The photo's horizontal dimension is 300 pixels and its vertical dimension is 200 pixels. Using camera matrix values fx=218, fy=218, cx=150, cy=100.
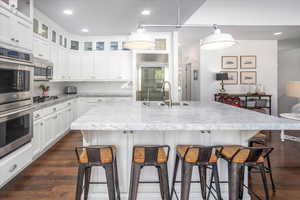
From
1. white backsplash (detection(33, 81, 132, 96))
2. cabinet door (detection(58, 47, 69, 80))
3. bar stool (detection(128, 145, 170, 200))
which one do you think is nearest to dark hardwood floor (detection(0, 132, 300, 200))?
bar stool (detection(128, 145, 170, 200))

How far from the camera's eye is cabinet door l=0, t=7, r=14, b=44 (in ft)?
7.33

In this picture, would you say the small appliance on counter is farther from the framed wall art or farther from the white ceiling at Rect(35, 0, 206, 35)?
the framed wall art

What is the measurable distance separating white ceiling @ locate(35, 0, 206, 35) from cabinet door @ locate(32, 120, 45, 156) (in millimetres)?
1931

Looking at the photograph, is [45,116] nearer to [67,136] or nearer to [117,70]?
[67,136]

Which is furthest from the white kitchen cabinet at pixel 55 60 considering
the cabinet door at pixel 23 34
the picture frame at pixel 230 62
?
the picture frame at pixel 230 62

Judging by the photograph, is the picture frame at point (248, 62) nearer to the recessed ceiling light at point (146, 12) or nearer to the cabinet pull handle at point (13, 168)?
the recessed ceiling light at point (146, 12)

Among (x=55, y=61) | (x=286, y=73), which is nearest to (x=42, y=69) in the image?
(x=55, y=61)

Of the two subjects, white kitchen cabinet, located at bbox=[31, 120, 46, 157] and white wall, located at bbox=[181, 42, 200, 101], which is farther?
white wall, located at bbox=[181, 42, 200, 101]

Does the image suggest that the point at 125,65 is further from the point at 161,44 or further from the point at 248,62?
the point at 248,62

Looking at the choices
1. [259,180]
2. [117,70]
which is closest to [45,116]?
[117,70]

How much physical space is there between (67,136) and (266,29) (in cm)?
535

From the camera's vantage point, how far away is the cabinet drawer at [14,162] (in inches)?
89.6

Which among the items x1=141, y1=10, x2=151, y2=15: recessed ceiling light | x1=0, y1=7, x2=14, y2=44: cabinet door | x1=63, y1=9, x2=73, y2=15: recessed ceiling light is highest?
x1=141, y1=10, x2=151, y2=15: recessed ceiling light

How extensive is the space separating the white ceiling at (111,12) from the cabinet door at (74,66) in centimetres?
71
